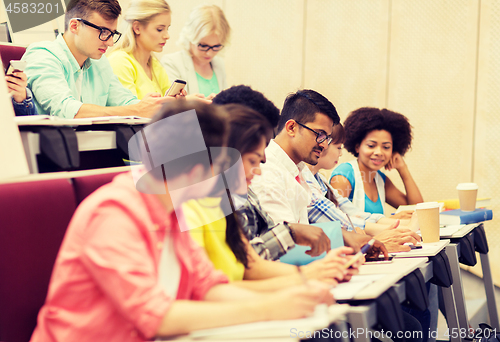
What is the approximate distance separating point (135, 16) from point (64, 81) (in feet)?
2.32

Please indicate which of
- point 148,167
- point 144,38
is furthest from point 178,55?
point 148,167

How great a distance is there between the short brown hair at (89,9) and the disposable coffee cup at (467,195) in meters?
1.73

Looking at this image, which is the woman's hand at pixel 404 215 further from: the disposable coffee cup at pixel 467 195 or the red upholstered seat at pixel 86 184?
the red upholstered seat at pixel 86 184

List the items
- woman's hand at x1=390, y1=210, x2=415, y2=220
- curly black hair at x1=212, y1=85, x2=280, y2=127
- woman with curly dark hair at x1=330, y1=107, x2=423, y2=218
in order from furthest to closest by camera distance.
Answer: woman with curly dark hair at x1=330, y1=107, x2=423, y2=218 → woman's hand at x1=390, y1=210, x2=415, y2=220 → curly black hair at x1=212, y1=85, x2=280, y2=127

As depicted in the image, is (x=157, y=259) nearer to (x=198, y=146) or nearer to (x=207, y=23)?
(x=198, y=146)

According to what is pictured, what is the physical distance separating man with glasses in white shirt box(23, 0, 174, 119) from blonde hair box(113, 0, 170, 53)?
27cm

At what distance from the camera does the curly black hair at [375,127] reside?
8.79 ft

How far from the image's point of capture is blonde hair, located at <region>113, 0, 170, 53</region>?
2150mm

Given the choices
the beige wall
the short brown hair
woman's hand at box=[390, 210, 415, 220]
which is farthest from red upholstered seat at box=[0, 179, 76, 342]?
the beige wall

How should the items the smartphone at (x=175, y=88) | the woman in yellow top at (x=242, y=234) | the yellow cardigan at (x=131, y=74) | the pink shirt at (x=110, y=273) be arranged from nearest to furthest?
the pink shirt at (x=110, y=273), the woman in yellow top at (x=242, y=234), the smartphone at (x=175, y=88), the yellow cardigan at (x=131, y=74)

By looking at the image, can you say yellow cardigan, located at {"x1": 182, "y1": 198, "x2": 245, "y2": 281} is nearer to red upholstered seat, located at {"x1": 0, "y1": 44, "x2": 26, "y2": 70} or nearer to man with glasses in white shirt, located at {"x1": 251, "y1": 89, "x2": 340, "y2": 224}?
man with glasses in white shirt, located at {"x1": 251, "y1": 89, "x2": 340, "y2": 224}

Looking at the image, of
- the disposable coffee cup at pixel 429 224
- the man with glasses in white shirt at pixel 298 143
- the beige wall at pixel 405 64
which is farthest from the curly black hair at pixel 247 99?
the beige wall at pixel 405 64

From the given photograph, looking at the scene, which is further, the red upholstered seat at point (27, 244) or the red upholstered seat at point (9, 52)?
the red upholstered seat at point (9, 52)

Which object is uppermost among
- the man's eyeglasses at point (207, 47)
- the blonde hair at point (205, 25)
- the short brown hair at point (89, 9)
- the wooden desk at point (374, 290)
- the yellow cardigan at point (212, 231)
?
the blonde hair at point (205, 25)
